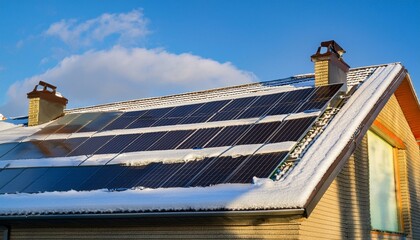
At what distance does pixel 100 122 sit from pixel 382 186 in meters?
8.67

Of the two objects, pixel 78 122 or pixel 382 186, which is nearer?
pixel 382 186

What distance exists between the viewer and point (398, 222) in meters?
15.5

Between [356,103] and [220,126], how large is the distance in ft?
11.0

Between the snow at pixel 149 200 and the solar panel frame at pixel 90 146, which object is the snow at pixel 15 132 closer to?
the solar panel frame at pixel 90 146

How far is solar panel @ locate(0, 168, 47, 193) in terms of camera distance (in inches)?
516

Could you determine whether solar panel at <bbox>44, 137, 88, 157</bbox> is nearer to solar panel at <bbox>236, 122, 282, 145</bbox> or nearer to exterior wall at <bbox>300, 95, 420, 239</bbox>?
solar panel at <bbox>236, 122, 282, 145</bbox>

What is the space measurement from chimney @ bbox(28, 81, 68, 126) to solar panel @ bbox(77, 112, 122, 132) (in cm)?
289

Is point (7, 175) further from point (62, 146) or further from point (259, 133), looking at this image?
point (259, 133)

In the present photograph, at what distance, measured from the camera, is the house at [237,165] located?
9.82 meters

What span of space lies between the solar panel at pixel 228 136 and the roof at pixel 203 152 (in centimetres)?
6

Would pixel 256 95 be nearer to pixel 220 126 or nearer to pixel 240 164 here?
pixel 220 126

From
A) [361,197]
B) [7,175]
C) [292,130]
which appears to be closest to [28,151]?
[7,175]

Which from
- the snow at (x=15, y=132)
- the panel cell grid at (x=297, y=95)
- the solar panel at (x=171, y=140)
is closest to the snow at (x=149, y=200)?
the solar panel at (x=171, y=140)

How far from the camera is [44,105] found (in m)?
19.8
